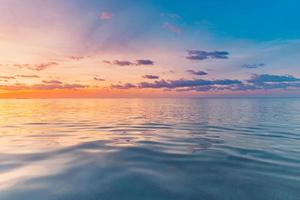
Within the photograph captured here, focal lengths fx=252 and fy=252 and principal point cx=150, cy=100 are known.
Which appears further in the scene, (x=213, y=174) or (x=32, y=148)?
(x=32, y=148)

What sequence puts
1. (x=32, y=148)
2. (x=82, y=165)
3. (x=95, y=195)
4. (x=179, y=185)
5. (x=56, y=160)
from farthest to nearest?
(x=32, y=148), (x=56, y=160), (x=82, y=165), (x=179, y=185), (x=95, y=195)

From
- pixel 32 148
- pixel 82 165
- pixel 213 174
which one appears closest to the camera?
pixel 213 174

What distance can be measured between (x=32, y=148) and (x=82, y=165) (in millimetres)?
4826

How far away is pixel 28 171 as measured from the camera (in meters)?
8.72

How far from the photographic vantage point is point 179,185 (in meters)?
7.33

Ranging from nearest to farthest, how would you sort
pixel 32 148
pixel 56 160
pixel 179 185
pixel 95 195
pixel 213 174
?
pixel 95 195
pixel 179 185
pixel 213 174
pixel 56 160
pixel 32 148

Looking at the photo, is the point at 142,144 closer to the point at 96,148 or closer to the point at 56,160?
the point at 96,148

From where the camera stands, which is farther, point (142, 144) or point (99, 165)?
point (142, 144)

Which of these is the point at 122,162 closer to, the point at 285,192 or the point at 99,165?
the point at 99,165

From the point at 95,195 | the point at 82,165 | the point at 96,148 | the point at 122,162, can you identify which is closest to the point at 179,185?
the point at 95,195

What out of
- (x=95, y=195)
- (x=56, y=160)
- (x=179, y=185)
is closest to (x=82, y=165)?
(x=56, y=160)

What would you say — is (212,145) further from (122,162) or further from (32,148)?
(32,148)

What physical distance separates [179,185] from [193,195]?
796mm

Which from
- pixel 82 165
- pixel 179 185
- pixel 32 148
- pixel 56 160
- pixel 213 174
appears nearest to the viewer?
pixel 179 185
